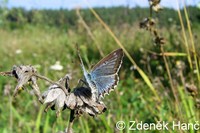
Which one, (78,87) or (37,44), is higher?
(37,44)

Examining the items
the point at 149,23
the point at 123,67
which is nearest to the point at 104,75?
the point at 149,23

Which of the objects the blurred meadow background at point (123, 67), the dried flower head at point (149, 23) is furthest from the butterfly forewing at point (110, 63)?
the dried flower head at point (149, 23)

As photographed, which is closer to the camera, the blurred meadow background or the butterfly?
the butterfly

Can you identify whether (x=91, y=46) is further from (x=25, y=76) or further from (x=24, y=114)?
(x=25, y=76)

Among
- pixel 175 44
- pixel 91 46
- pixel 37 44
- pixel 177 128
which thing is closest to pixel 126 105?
pixel 177 128

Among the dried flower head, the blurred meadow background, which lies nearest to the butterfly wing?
the blurred meadow background

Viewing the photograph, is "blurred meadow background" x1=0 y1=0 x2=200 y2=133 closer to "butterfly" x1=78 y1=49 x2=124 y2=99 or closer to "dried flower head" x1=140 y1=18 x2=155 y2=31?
"dried flower head" x1=140 y1=18 x2=155 y2=31

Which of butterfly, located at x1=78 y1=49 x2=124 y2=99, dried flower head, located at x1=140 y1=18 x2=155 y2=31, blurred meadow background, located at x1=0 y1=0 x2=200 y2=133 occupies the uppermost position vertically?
blurred meadow background, located at x1=0 y1=0 x2=200 y2=133

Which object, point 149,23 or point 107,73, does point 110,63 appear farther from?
point 149,23
